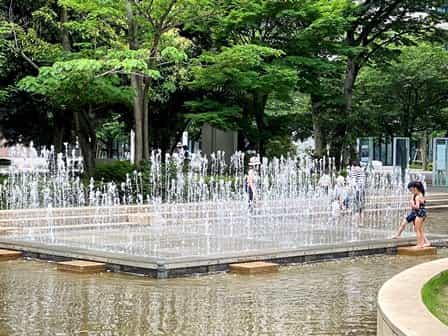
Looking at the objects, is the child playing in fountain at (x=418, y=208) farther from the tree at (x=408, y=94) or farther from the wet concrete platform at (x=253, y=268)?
the tree at (x=408, y=94)

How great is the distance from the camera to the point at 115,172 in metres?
25.2

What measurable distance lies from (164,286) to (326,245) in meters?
4.29

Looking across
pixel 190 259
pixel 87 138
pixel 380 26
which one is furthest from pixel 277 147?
pixel 190 259

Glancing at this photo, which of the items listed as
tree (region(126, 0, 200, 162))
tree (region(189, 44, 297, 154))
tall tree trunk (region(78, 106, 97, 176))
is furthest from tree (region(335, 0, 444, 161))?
tree (region(126, 0, 200, 162))

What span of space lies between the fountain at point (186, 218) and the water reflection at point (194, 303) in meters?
0.86

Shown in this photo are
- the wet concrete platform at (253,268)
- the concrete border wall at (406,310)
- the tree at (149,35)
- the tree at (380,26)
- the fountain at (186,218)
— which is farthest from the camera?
the tree at (380,26)

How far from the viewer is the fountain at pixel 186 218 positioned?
44.9 feet

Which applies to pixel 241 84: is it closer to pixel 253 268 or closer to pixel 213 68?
pixel 213 68

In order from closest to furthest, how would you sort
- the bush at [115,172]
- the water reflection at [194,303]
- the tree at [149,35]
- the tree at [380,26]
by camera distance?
the water reflection at [194,303] → the tree at [149,35] → the bush at [115,172] → the tree at [380,26]

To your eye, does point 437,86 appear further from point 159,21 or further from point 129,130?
point 159,21

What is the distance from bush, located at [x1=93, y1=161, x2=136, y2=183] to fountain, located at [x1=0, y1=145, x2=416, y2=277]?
64 cm

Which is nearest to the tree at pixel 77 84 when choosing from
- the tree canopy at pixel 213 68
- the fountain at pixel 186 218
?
the tree canopy at pixel 213 68

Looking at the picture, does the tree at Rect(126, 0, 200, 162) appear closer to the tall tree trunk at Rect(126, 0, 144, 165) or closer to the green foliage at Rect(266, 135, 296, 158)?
the tall tree trunk at Rect(126, 0, 144, 165)

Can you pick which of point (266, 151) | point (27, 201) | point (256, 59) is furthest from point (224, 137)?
point (27, 201)
